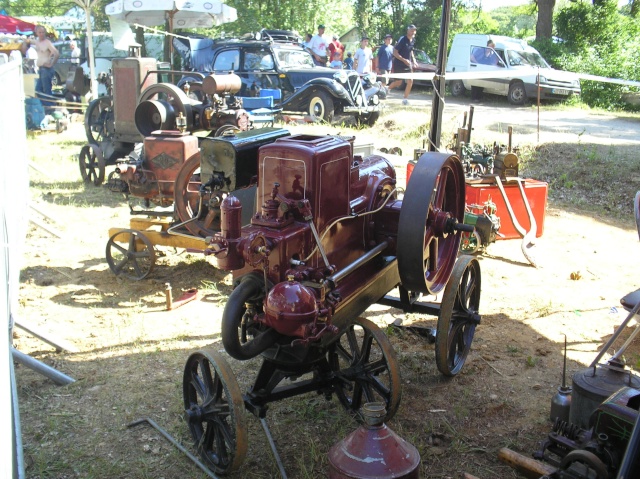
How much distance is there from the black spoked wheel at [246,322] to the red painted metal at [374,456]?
0.69m

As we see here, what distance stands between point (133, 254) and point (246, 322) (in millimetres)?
2749

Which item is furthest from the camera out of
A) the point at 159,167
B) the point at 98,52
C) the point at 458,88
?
the point at 98,52

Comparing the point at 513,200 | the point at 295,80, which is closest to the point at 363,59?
the point at 295,80

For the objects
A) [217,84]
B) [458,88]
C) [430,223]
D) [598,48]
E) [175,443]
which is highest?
[598,48]

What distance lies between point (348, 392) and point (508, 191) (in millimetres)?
3582

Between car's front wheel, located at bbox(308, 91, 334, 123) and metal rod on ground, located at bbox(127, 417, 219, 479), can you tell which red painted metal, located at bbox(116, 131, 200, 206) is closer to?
metal rod on ground, located at bbox(127, 417, 219, 479)

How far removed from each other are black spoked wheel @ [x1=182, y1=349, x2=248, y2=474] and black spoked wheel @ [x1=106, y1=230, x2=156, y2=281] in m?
2.44

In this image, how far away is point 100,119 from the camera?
1002 centimetres

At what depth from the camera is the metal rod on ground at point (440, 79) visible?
661 cm

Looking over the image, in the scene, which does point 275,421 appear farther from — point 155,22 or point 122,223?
point 155,22

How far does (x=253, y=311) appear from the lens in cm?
324

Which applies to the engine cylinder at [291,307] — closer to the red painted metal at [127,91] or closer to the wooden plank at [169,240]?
the wooden plank at [169,240]

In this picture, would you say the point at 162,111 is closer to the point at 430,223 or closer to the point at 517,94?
the point at 430,223

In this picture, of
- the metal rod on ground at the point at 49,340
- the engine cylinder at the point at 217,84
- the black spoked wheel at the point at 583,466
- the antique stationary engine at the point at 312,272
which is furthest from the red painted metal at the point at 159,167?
the black spoked wheel at the point at 583,466
